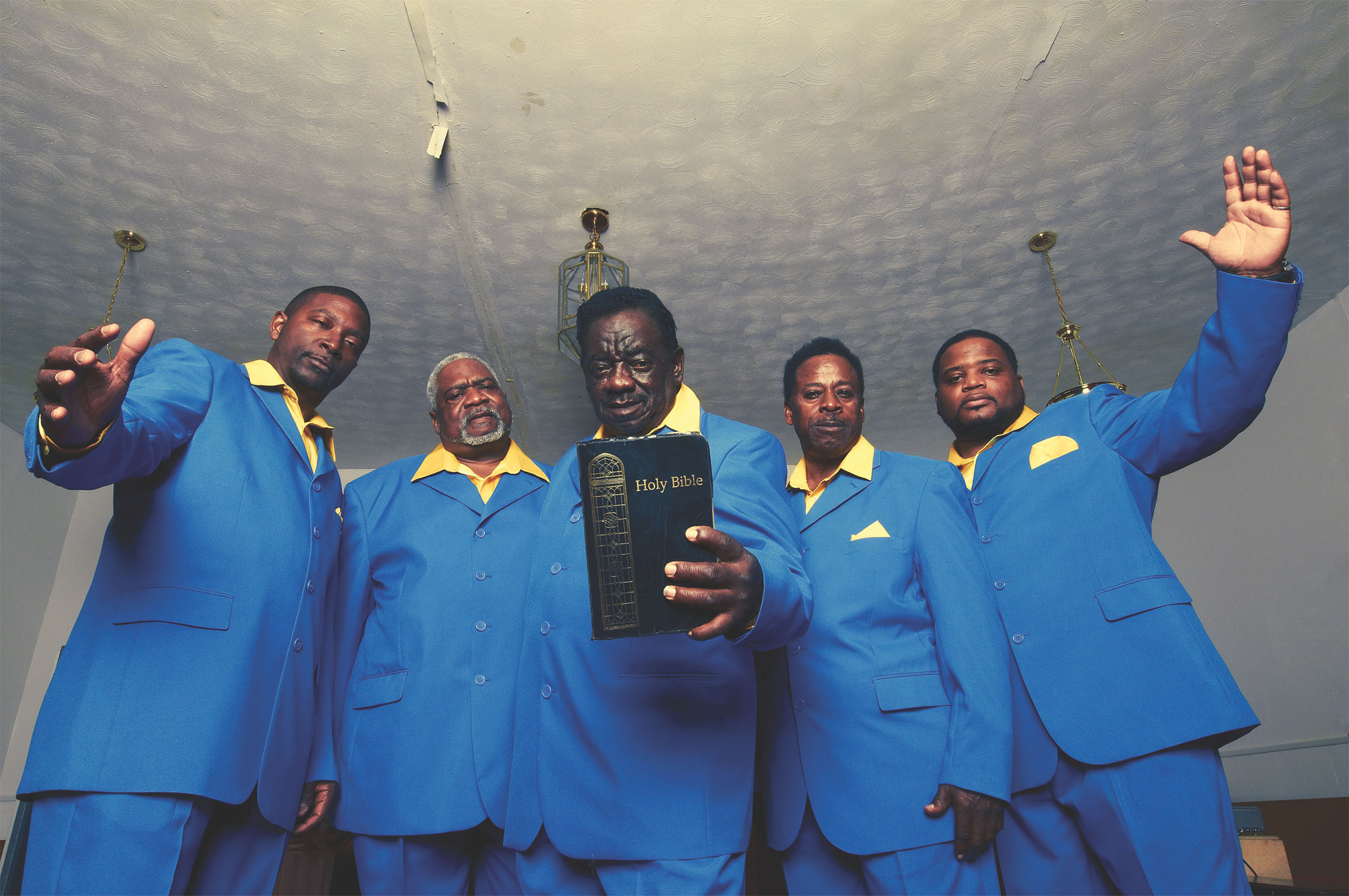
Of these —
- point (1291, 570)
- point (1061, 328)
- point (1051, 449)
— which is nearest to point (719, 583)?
point (1051, 449)

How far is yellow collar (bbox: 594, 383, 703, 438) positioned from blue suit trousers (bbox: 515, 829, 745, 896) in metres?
0.76

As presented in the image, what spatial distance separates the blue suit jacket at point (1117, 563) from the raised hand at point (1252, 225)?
0.04 m

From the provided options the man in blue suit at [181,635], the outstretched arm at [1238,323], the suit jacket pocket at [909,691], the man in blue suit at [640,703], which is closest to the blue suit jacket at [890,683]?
the suit jacket pocket at [909,691]

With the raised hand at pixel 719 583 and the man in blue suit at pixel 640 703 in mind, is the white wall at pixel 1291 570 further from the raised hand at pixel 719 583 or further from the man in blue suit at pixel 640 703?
the raised hand at pixel 719 583

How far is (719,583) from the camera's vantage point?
1.05m

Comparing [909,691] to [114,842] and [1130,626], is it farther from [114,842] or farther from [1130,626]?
[114,842]

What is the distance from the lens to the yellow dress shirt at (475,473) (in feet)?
7.01

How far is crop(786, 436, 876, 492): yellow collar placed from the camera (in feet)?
6.61

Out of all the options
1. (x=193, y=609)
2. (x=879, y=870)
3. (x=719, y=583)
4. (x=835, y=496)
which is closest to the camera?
(x=719, y=583)

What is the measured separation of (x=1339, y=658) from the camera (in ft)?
13.8

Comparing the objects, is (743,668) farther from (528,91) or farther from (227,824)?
(528,91)

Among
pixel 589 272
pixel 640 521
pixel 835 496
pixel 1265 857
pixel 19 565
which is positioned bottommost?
pixel 1265 857

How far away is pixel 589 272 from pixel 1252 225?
2479 mm

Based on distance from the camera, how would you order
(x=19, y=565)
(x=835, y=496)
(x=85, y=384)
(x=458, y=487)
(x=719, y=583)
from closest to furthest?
(x=719, y=583) < (x=85, y=384) < (x=835, y=496) < (x=458, y=487) < (x=19, y=565)
